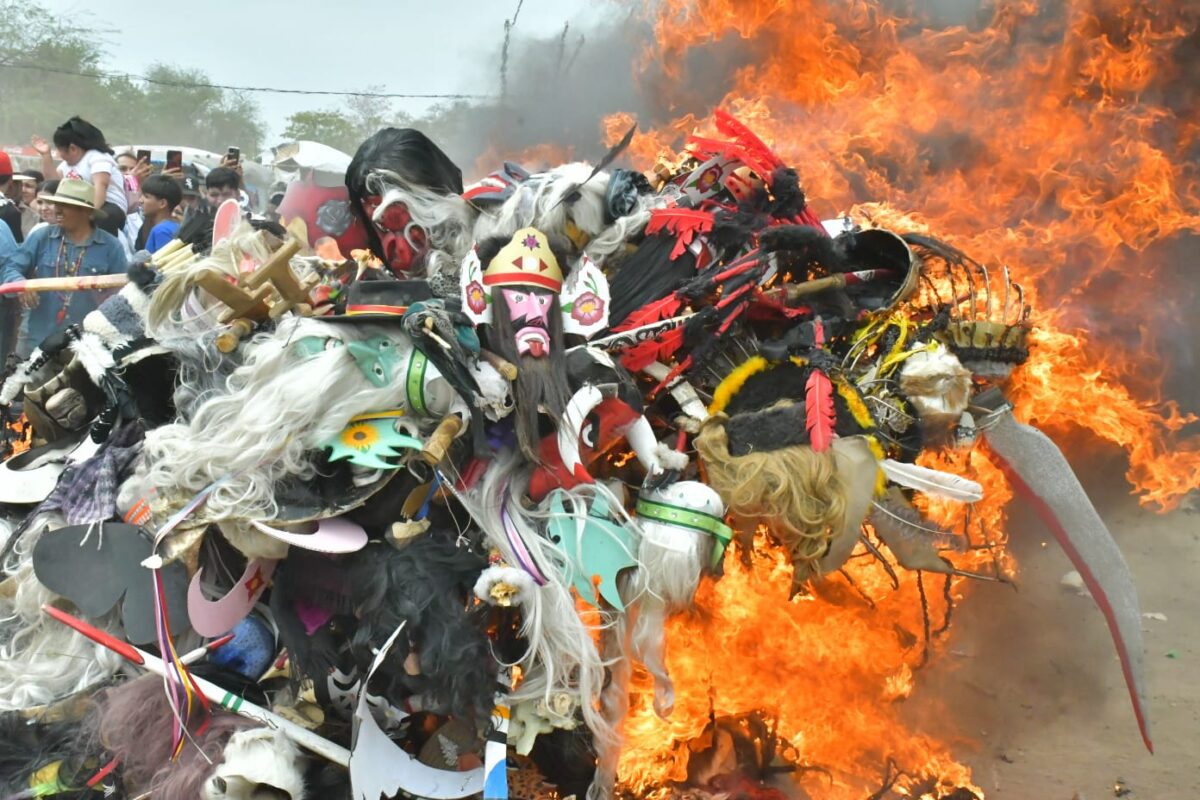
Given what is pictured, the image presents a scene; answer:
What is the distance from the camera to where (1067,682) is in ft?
14.7

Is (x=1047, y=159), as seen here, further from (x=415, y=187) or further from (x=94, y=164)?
(x=94, y=164)

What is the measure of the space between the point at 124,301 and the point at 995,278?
329 cm

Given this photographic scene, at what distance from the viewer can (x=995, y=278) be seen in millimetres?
3846

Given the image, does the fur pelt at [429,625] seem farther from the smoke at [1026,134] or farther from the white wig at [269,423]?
the smoke at [1026,134]

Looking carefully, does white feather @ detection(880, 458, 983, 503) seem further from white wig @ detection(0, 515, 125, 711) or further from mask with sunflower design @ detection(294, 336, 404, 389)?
white wig @ detection(0, 515, 125, 711)

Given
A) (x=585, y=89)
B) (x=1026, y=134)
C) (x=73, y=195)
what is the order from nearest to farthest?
(x=1026, y=134)
(x=73, y=195)
(x=585, y=89)

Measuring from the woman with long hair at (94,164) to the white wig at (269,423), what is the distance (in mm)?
4268

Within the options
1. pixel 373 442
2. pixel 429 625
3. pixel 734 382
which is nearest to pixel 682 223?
pixel 734 382

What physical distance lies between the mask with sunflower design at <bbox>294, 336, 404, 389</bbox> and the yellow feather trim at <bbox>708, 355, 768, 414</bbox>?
3.12 ft

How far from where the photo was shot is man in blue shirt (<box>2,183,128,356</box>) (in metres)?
5.63

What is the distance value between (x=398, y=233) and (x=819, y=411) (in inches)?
60.3

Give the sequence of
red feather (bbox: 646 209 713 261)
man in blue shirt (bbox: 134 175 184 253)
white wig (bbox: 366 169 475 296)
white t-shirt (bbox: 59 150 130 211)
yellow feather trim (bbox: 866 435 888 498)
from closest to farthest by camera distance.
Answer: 1. yellow feather trim (bbox: 866 435 888 498)
2. red feather (bbox: 646 209 713 261)
3. white wig (bbox: 366 169 475 296)
4. man in blue shirt (bbox: 134 175 184 253)
5. white t-shirt (bbox: 59 150 130 211)

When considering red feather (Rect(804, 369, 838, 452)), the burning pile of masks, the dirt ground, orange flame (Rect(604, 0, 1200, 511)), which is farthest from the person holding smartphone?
the dirt ground

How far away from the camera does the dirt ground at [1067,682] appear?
387 cm
